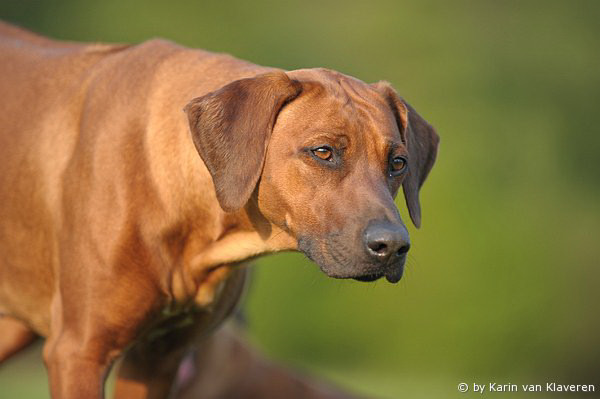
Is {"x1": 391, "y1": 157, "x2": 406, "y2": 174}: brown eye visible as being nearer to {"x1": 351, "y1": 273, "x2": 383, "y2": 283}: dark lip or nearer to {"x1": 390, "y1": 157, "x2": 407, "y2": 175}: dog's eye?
{"x1": 390, "y1": 157, "x2": 407, "y2": 175}: dog's eye

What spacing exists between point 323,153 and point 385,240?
444mm

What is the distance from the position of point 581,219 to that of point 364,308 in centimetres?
283

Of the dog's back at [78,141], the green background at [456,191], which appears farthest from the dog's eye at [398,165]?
the green background at [456,191]

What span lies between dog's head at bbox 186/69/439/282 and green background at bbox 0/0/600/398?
5.92 meters

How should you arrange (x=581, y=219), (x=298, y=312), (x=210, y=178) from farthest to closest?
(x=581, y=219) < (x=298, y=312) < (x=210, y=178)

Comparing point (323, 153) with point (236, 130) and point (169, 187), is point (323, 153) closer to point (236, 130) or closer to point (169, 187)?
point (236, 130)

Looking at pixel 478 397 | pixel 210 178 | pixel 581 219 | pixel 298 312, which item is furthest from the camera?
pixel 581 219

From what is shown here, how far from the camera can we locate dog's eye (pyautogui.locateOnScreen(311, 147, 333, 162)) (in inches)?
177

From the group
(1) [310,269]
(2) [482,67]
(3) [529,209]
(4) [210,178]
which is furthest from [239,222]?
(2) [482,67]

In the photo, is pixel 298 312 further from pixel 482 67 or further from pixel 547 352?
pixel 482 67

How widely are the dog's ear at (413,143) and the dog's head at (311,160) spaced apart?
0.25 m

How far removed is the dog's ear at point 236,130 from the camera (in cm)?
455

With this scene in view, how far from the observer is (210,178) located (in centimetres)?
480

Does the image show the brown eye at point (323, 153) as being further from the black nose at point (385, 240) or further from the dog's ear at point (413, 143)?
the dog's ear at point (413, 143)
